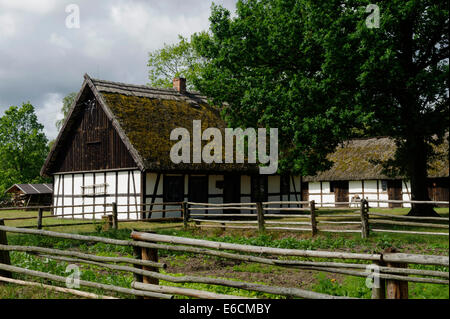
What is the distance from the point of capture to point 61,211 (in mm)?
21531

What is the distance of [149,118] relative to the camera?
761 inches

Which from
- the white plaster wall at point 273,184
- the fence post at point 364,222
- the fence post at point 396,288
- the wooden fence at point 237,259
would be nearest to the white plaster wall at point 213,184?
the white plaster wall at point 273,184

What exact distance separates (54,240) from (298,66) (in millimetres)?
8853

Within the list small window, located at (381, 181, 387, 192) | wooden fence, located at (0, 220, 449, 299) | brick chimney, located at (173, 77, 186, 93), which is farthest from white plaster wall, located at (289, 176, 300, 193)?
wooden fence, located at (0, 220, 449, 299)

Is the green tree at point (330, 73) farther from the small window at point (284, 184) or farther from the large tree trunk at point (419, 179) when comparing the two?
the small window at point (284, 184)

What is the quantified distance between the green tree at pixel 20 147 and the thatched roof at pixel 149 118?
54.6 feet

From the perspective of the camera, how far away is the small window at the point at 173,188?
18516 millimetres

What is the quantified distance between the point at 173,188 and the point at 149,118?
3446mm

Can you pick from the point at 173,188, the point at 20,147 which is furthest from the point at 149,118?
the point at 20,147

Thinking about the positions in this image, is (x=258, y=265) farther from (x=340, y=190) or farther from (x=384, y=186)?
(x=340, y=190)

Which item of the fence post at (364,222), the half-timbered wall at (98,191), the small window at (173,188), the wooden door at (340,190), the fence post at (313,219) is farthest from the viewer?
the wooden door at (340,190)

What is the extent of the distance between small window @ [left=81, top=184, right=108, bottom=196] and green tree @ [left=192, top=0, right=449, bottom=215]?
750cm

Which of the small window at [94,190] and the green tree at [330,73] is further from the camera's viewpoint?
the small window at [94,190]

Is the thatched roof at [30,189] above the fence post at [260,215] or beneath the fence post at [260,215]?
above
